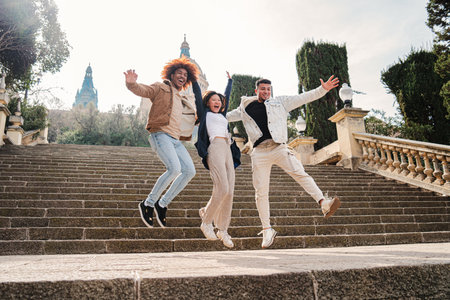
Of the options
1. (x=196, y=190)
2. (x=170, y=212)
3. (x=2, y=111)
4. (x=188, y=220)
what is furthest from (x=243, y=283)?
(x=2, y=111)

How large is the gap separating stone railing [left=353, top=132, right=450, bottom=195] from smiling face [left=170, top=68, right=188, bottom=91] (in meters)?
6.10

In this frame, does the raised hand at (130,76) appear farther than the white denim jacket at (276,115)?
No

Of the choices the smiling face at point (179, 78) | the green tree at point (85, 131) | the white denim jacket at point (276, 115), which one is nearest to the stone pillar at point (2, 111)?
the smiling face at point (179, 78)

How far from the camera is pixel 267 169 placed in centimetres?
344

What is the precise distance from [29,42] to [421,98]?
19458 millimetres

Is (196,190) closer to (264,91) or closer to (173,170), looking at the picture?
(173,170)

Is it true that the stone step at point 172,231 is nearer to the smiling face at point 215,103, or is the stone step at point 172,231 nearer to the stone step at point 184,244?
the stone step at point 184,244

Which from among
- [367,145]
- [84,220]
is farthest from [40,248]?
[367,145]

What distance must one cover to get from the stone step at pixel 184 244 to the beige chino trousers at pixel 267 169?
65 centimetres

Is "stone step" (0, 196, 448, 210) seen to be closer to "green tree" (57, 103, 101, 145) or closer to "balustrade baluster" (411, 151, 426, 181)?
"balustrade baluster" (411, 151, 426, 181)

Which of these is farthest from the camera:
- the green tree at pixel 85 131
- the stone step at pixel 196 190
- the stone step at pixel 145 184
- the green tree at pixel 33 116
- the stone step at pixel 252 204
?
the green tree at pixel 85 131

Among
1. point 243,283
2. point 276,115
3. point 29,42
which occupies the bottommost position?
point 243,283

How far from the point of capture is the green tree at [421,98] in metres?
12.9

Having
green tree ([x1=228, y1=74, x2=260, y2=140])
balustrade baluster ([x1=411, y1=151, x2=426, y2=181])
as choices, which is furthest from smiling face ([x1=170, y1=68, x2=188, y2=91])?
green tree ([x1=228, y1=74, x2=260, y2=140])
